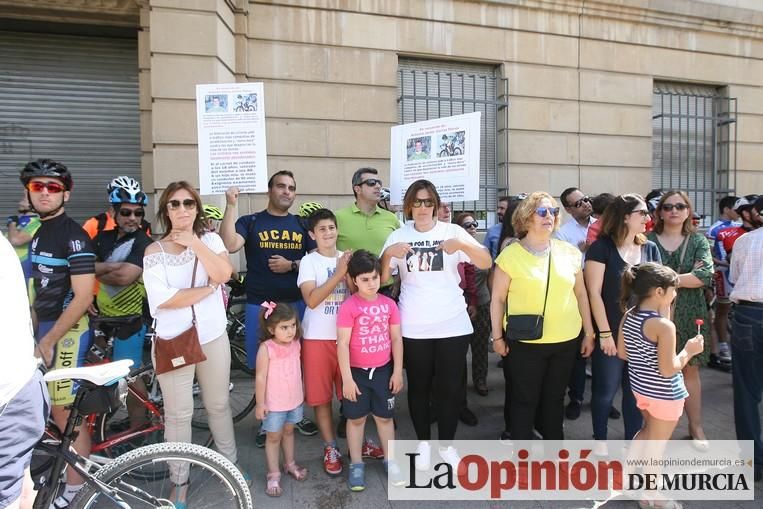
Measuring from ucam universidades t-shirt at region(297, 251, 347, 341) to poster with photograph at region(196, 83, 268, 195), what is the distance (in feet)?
2.45

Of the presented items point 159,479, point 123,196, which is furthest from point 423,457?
point 123,196

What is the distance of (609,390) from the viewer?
349 cm

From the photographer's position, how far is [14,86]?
6434 millimetres

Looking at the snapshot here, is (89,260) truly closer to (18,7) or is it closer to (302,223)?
(302,223)

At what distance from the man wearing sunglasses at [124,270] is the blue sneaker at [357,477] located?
1565 mm

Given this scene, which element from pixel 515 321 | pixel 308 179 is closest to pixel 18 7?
pixel 308 179

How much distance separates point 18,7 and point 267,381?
596 cm

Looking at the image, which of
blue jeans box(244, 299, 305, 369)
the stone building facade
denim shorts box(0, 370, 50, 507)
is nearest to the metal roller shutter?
the stone building facade

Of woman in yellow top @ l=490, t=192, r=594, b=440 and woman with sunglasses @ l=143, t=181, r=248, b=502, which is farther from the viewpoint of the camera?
woman in yellow top @ l=490, t=192, r=594, b=440

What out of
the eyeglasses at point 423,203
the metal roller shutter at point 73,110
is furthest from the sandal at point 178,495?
the metal roller shutter at point 73,110

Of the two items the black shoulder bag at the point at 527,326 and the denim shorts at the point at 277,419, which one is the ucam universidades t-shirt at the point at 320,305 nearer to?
the denim shorts at the point at 277,419

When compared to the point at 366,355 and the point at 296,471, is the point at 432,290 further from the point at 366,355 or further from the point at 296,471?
the point at 296,471

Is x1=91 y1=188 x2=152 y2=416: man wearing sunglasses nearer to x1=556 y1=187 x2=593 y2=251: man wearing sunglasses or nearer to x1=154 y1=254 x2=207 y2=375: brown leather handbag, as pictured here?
x1=154 y1=254 x2=207 y2=375: brown leather handbag

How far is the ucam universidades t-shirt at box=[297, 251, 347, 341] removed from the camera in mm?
3441
